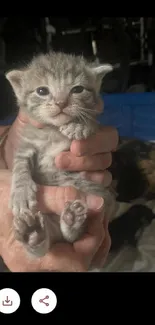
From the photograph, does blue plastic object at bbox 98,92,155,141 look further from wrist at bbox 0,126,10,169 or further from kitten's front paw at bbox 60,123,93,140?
wrist at bbox 0,126,10,169

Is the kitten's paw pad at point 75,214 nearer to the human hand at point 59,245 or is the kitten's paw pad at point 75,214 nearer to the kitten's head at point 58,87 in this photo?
the human hand at point 59,245

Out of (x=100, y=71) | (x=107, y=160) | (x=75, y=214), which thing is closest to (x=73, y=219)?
(x=75, y=214)

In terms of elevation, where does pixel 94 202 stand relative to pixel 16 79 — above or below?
below

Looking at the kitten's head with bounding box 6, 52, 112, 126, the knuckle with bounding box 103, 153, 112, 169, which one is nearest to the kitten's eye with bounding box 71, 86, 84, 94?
the kitten's head with bounding box 6, 52, 112, 126

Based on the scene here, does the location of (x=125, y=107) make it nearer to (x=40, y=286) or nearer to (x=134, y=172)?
(x=134, y=172)

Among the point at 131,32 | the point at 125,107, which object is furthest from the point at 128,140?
the point at 131,32

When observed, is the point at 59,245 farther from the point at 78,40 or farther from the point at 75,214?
the point at 78,40
